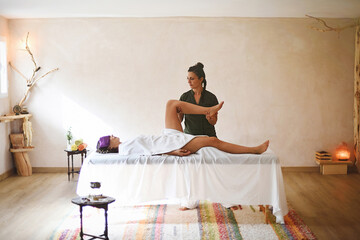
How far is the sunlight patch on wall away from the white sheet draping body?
2.39 m

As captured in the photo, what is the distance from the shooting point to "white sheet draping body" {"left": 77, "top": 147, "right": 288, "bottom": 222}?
3820 mm

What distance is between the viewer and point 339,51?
20.6ft

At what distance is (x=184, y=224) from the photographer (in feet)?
12.8

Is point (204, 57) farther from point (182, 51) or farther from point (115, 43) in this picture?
point (115, 43)

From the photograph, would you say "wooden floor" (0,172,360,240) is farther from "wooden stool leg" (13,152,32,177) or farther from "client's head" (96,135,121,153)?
"client's head" (96,135,121,153)

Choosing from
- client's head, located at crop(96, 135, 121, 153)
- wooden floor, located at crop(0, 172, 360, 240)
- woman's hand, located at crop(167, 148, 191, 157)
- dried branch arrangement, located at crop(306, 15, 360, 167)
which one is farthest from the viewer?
dried branch arrangement, located at crop(306, 15, 360, 167)

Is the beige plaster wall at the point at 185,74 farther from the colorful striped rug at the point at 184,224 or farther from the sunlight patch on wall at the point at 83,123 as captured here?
the colorful striped rug at the point at 184,224

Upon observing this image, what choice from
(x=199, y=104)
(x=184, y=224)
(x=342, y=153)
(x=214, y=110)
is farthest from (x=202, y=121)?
(x=342, y=153)

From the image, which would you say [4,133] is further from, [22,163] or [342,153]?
[342,153]

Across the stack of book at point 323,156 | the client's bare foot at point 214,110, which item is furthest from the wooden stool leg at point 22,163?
the stack of book at point 323,156

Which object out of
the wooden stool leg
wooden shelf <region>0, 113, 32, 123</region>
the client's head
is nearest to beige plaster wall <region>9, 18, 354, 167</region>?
wooden shelf <region>0, 113, 32, 123</region>

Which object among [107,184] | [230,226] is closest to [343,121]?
[230,226]

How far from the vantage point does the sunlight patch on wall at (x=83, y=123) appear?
6.28m

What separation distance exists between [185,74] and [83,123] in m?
1.68
